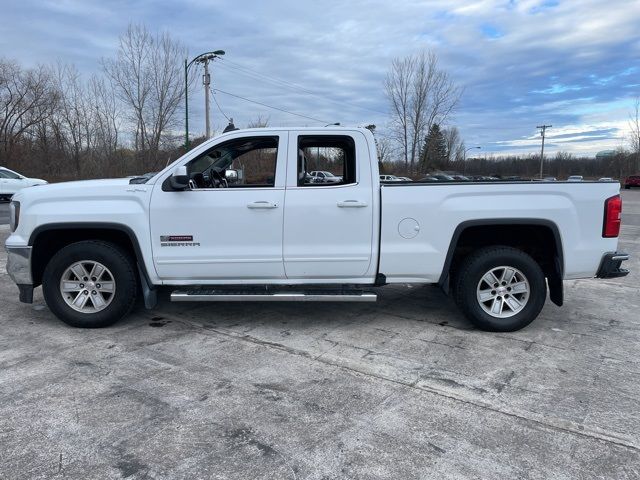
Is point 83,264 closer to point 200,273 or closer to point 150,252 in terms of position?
point 150,252

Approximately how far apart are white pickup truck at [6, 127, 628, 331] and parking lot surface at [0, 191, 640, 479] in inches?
17.2

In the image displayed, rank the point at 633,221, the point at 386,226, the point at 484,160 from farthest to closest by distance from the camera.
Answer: the point at 484,160 < the point at 633,221 < the point at 386,226

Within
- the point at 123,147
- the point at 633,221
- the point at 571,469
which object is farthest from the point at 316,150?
the point at 123,147

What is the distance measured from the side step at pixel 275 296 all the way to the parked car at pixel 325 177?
1119 mm

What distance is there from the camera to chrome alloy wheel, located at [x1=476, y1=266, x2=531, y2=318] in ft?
15.9

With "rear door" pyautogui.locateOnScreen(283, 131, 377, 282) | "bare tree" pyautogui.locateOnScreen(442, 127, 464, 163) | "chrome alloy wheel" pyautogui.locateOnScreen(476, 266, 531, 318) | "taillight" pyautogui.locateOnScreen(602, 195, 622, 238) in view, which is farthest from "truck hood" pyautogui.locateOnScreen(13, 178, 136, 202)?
"bare tree" pyautogui.locateOnScreen(442, 127, 464, 163)

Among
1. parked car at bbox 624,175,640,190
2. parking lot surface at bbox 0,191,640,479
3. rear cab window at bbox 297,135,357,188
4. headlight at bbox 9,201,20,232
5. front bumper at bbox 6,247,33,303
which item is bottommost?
parking lot surface at bbox 0,191,640,479

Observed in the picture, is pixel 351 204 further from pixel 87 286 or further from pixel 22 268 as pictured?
pixel 22 268

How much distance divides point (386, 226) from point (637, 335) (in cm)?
279

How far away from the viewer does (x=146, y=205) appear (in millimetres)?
4715

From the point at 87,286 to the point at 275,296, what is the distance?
1917mm

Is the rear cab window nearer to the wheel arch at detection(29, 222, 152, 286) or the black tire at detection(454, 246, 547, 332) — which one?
the black tire at detection(454, 246, 547, 332)

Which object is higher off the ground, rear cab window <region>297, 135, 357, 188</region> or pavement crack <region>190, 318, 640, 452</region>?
rear cab window <region>297, 135, 357, 188</region>

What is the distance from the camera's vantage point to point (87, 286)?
4.88 metres
